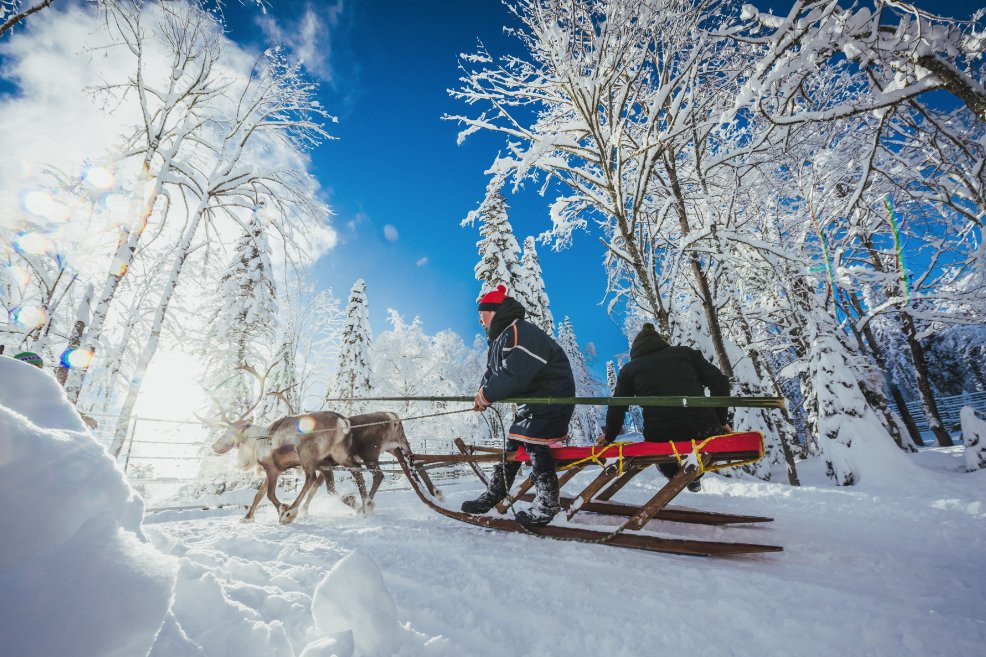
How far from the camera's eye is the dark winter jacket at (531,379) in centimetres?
369

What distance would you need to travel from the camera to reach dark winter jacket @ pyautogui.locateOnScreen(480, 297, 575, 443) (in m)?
3.69

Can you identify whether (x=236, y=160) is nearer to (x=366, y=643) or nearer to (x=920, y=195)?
(x=366, y=643)

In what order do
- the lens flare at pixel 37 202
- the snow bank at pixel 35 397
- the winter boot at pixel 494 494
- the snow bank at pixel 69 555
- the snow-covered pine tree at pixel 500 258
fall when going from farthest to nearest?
the snow-covered pine tree at pixel 500 258
the lens flare at pixel 37 202
the winter boot at pixel 494 494
the snow bank at pixel 35 397
the snow bank at pixel 69 555

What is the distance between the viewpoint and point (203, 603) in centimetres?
161

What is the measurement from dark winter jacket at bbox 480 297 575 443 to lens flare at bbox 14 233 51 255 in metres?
10.7

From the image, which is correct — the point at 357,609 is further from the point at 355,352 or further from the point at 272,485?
the point at 355,352

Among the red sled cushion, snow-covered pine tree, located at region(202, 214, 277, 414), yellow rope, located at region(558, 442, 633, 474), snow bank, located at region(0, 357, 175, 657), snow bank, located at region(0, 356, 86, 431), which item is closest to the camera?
snow bank, located at region(0, 357, 175, 657)

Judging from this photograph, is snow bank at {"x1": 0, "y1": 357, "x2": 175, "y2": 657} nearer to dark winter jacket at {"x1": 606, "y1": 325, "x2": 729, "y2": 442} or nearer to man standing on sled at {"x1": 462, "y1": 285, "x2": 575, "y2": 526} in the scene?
man standing on sled at {"x1": 462, "y1": 285, "x2": 575, "y2": 526}

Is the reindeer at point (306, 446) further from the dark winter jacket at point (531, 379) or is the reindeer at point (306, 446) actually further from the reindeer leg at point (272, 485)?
the dark winter jacket at point (531, 379)

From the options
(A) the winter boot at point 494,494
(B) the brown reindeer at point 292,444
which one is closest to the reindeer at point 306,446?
(B) the brown reindeer at point 292,444

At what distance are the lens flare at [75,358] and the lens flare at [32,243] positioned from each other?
2.55 meters

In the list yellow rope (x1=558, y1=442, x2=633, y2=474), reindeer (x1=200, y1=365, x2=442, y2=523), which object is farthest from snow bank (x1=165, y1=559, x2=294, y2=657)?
reindeer (x1=200, y1=365, x2=442, y2=523)

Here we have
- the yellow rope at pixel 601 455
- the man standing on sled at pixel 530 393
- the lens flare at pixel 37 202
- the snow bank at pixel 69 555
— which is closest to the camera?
the snow bank at pixel 69 555

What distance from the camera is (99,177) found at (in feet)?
28.0
